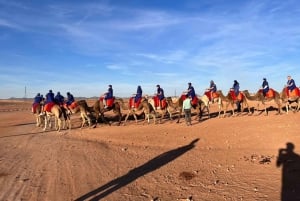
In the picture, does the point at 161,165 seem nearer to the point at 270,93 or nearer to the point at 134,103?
the point at 134,103

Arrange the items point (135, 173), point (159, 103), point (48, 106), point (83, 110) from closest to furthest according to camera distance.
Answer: point (135, 173), point (48, 106), point (83, 110), point (159, 103)

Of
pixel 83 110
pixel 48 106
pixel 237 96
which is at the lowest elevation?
pixel 83 110

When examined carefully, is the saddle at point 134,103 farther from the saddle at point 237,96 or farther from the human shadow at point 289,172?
the human shadow at point 289,172

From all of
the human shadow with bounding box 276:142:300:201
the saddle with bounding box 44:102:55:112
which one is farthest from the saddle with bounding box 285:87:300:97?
the saddle with bounding box 44:102:55:112

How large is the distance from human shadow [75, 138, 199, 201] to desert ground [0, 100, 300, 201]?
25mm

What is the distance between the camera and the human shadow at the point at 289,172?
9.40 meters

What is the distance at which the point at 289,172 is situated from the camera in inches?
448

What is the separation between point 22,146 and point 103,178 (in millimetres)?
7453

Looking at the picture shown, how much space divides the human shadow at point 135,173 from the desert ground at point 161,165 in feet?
0.08

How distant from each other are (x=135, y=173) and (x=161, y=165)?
1.27 meters

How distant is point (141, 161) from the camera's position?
13805 mm

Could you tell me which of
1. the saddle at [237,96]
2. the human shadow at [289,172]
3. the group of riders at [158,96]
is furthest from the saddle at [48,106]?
the human shadow at [289,172]

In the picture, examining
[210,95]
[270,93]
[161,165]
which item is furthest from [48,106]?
[270,93]

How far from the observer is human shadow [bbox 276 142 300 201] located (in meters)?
9.40
